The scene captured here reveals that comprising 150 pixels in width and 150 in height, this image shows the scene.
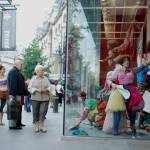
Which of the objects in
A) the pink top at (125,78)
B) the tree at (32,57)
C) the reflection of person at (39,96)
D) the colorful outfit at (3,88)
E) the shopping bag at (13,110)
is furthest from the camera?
the tree at (32,57)

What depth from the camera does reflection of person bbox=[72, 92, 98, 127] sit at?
1176 cm

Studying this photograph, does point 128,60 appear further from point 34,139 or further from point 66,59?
point 34,139

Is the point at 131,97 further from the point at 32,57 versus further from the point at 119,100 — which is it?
the point at 32,57

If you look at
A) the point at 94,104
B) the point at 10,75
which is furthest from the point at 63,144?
the point at 10,75

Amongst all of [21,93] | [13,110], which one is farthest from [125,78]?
[13,110]

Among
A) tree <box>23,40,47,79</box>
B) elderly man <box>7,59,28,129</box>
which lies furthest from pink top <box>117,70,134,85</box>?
tree <box>23,40,47,79</box>

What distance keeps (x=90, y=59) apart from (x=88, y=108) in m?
1.16

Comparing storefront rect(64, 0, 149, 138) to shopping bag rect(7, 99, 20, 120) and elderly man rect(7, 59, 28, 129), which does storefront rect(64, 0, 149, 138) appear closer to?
elderly man rect(7, 59, 28, 129)

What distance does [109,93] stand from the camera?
11781 millimetres

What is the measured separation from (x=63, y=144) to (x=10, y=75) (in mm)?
3154

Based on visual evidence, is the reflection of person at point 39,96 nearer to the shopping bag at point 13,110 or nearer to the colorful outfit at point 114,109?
the shopping bag at point 13,110

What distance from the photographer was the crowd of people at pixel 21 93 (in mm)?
12445

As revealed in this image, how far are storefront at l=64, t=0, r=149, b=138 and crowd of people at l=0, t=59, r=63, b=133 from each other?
1024mm

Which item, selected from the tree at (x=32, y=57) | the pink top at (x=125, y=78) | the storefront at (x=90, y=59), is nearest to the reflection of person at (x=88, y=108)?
the storefront at (x=90, y=59)
